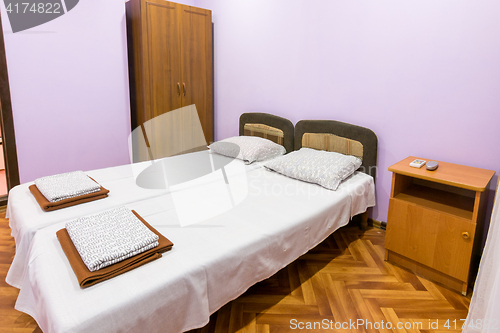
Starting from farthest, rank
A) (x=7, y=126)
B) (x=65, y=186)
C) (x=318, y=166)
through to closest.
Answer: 1. (x=7, y=126)
2. (x=318, y=166)
3. (x=65, y=186)

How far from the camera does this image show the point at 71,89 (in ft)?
10.5

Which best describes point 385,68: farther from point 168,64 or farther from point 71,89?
point 71,89

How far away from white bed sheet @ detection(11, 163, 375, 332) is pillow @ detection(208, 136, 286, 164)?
697mm

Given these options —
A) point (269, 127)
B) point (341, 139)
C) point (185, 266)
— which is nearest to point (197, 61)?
point (269, 127)

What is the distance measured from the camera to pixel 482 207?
199 cm

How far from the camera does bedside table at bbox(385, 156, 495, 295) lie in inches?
75.7

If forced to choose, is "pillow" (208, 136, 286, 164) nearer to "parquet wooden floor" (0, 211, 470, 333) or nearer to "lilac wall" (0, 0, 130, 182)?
"parquet wooden floor" (0, 211, 470, 333)

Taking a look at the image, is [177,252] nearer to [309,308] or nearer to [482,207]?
[309,308]

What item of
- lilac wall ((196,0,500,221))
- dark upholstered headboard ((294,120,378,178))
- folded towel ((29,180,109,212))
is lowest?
folded towel ((29,180,109,212))

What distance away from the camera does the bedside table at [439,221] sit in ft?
6.31

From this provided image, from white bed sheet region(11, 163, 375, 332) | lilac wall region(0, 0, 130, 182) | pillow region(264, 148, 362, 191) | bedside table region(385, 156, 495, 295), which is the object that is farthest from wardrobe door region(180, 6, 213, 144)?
bedside table region(385, 156, 495, 295)

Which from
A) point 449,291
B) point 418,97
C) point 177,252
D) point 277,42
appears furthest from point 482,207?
point 277,42

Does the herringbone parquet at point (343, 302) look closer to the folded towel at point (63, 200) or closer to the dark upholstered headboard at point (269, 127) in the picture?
the folded towel at point (63, 200)

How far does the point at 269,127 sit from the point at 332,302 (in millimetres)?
1889
